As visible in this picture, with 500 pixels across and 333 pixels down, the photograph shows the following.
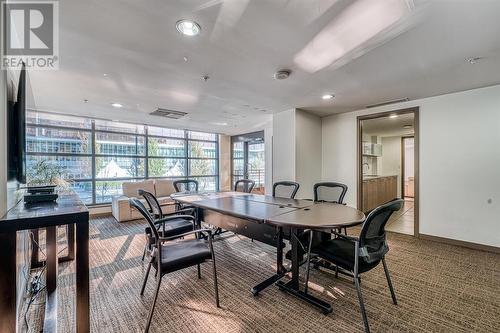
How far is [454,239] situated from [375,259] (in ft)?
9.53

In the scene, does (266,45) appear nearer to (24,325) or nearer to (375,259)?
(375,259)

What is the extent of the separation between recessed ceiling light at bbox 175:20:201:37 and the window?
4022 millimetres

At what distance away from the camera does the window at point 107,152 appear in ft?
16.1

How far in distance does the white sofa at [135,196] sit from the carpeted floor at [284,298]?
1.91m

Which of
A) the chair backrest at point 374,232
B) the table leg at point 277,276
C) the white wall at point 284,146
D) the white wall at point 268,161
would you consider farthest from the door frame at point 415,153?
the table leg at point 277,276

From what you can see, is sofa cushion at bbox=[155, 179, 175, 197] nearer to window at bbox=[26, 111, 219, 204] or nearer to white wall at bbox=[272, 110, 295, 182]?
window at bbox=[26, 111, 219, 204]

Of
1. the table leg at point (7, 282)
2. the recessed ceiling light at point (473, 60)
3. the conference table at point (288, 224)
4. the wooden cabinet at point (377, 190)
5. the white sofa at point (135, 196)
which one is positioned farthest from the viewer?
the wooden cabinet at point (377, 190)

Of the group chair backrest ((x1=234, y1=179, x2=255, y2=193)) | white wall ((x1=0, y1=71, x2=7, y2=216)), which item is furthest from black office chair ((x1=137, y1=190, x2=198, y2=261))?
chair backrest ((x1=234, y1=179, x2=255, y2=193))

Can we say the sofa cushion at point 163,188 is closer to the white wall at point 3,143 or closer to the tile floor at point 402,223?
the white wall at point 3,143

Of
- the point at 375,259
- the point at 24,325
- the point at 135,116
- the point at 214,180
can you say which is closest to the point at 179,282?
the point at 24,325

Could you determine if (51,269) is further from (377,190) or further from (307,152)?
(377,190)

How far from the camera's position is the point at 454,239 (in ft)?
11.6

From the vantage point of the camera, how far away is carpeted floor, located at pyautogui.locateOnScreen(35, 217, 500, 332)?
5.74ft

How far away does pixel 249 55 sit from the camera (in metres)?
2.32
